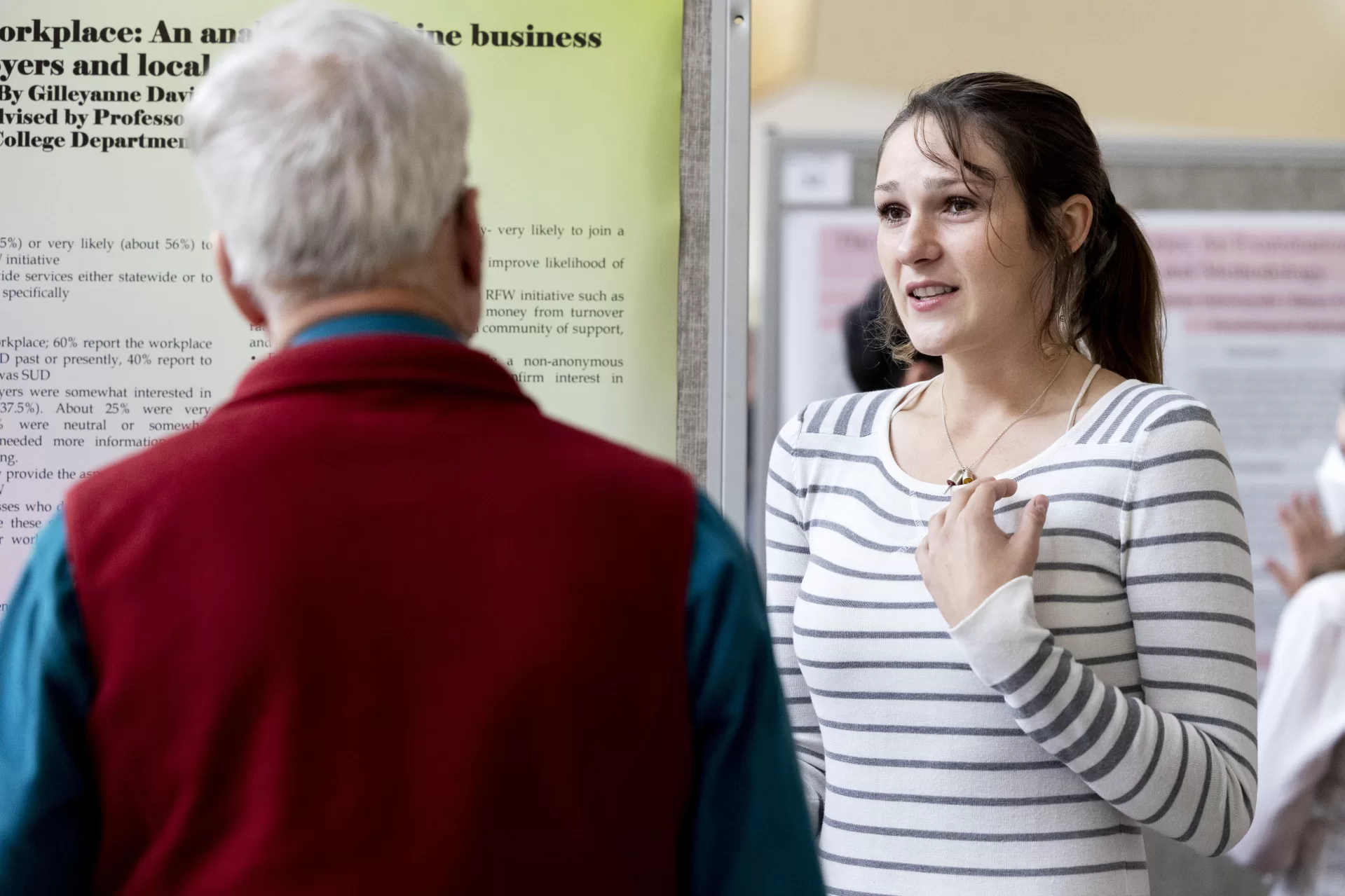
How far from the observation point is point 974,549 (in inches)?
38.8

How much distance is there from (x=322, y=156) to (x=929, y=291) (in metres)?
0.61

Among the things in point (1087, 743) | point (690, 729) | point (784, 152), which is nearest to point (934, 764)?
point (1087, 743)

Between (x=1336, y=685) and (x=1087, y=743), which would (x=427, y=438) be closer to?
(x=1087, y=743)

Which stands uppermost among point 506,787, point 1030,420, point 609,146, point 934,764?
point 609,146

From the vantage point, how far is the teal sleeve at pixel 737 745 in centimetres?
67

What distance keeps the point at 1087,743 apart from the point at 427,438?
1.82 feet

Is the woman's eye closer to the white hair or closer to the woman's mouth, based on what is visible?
the woman's mouth

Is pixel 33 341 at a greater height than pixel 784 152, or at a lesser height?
lesser

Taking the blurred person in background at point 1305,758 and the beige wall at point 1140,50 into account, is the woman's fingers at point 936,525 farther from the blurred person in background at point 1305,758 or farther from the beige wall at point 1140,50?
the beige wall at point 1140,50

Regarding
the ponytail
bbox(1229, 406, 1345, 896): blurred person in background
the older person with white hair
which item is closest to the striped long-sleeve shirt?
the ponytail

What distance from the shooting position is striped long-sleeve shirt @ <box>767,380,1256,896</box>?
3.12 ft

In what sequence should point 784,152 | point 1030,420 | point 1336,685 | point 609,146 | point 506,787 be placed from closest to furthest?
point 506,787
point 1030,420
point 609,146
point 1336,685
point 784,152

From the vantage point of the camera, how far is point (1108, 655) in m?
1.01

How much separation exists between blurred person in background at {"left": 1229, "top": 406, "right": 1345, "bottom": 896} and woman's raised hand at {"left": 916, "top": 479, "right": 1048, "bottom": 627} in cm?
109
